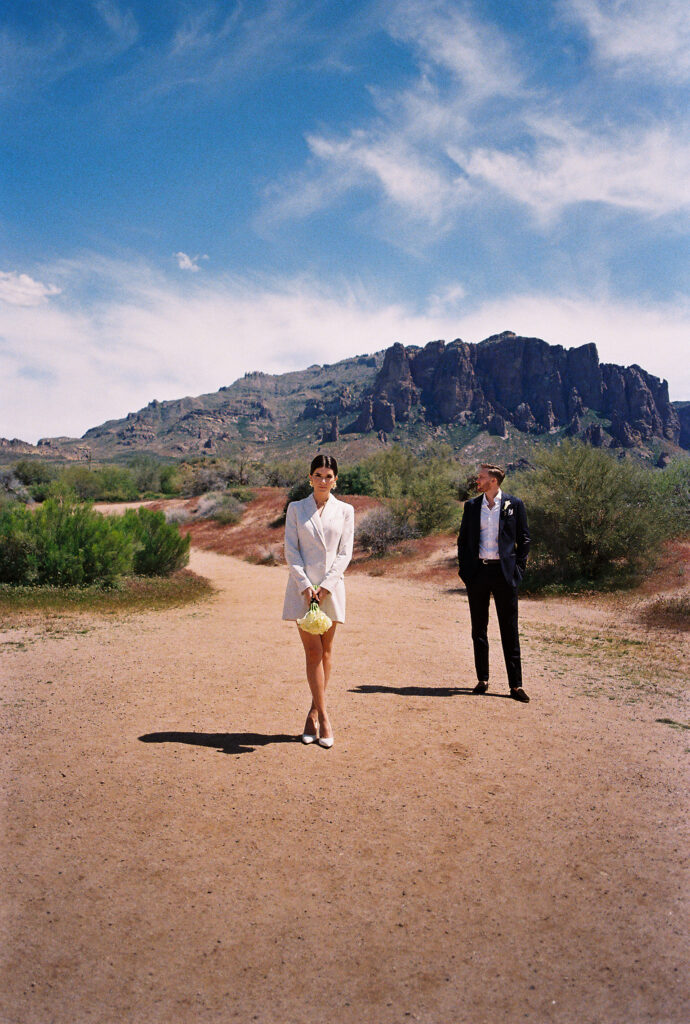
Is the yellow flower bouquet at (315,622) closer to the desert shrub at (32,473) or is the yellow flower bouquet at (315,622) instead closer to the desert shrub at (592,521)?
the desert shrub at (592,521)

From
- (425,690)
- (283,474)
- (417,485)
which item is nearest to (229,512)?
(417,485)

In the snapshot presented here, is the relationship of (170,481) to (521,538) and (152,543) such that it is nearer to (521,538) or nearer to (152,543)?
(152,543)

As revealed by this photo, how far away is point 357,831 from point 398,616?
7207mm

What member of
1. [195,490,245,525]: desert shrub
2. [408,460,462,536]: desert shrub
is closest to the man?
[408,460,462,536]: desert shrub

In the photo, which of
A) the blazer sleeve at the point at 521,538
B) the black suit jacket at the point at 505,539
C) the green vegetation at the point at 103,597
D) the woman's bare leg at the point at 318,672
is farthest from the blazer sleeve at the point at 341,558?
the green vegetation at the point at 103,597

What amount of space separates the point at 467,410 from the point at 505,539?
129 meters

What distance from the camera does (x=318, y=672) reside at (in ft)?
14.7

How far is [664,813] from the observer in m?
3.59

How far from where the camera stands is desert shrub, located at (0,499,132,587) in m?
12.1

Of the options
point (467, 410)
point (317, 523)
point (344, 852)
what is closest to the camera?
point (344, 852)

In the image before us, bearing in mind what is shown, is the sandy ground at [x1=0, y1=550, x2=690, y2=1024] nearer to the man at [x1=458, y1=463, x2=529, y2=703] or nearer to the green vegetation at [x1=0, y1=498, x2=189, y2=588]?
the man at [x1=458, y1=463, x2=529, y2=703]

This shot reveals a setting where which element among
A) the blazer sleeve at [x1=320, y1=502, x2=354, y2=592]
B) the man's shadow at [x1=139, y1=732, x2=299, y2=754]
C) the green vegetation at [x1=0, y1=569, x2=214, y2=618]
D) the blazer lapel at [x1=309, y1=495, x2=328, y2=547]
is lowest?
the man's shadow at [x1=139, y1=732, x2=299, y2=754]

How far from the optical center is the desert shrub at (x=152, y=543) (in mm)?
14992

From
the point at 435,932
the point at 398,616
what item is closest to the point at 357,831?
the point at 435,932
